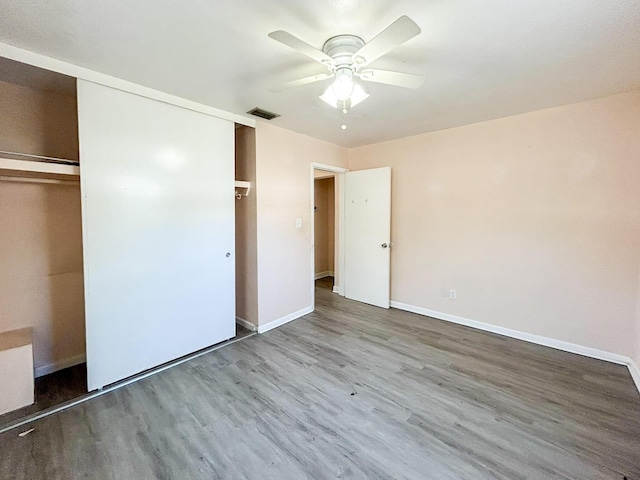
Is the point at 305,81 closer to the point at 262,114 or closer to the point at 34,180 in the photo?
the point at 262,114

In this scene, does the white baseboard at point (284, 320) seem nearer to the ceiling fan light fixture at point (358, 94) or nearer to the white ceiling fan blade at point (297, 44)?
the ceiling fan light fixture at point (358, 94)

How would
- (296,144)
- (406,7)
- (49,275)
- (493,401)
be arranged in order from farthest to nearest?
(296,144) < (49,275) < (493,401) < (406,7)

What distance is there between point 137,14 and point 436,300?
12.9ft

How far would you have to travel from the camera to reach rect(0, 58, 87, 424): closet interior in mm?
1989

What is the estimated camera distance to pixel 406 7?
1.42 m

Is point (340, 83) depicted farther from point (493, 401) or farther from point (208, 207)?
point (493, 401)

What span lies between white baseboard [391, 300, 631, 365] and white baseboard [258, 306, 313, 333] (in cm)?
139

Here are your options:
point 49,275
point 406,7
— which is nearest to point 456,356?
point 406,7

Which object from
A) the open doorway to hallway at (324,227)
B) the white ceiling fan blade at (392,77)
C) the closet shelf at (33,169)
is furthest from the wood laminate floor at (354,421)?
the open doorway to hallway at (324,227)

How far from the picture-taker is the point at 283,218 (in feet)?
11.5

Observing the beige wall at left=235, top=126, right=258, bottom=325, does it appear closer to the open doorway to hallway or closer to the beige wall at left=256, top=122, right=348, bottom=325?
the beige wall at left=256, top=122, right=348, bottom=325

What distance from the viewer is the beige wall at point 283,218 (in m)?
3.26

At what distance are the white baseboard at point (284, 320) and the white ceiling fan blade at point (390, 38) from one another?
2.84 meters

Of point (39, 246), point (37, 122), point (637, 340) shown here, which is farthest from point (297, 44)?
point (637, 340)
